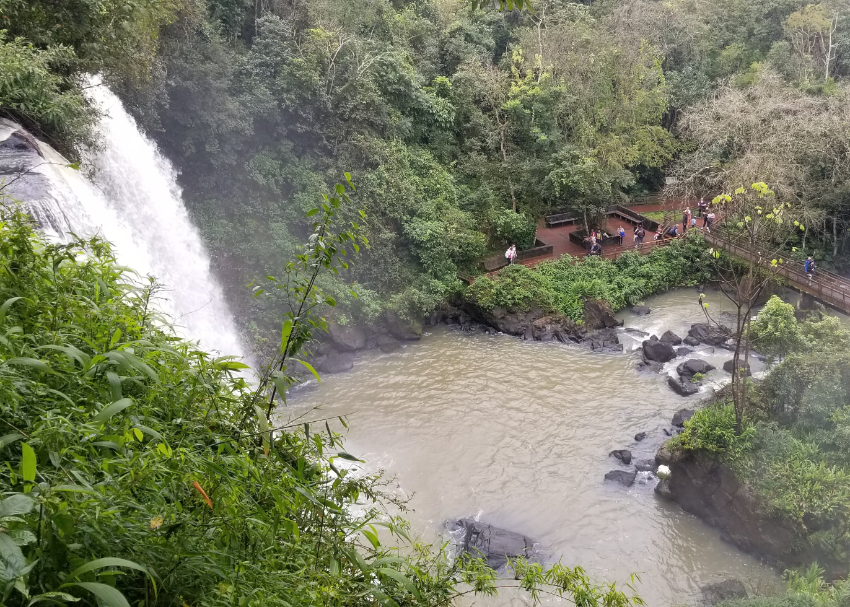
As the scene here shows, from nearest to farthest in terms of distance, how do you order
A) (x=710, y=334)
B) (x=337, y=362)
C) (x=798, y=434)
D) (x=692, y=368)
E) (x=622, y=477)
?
(x=798, y=434)
(x=622, y=477)
(x=692, y=368)
(x=337, y=362)
(x=710, y=334)

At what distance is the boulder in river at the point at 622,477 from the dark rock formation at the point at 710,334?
6363mm

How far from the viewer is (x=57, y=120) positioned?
8680 mm

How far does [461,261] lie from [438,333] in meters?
2.65

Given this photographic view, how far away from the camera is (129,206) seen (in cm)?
1102

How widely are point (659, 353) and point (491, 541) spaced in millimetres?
7703

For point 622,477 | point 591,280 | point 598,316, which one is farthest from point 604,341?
point 622,477

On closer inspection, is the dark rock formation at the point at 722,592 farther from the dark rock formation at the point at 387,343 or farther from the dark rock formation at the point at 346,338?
the dark rock formation at the point at 346,338

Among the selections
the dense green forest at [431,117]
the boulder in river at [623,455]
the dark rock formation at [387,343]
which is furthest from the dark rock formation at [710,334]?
the dark rock formation at [387,343]

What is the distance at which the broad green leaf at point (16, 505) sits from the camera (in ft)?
4.92

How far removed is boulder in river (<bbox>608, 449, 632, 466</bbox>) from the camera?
1132 centimetres

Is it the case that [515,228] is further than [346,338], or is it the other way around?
[515,228]

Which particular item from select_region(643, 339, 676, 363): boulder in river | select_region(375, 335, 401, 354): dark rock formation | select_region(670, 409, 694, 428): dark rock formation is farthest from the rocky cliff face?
select_region(375, 335, 401, 354): dark rock formation

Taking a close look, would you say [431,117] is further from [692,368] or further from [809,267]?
[809,267]

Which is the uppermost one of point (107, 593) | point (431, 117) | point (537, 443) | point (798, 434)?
point (107, 593)
